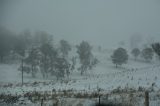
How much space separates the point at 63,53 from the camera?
117062 millimetres

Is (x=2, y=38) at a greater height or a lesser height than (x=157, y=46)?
greater

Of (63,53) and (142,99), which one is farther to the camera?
(63,53)

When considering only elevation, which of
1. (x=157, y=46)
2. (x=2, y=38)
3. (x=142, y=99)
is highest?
(x=2, y=38)

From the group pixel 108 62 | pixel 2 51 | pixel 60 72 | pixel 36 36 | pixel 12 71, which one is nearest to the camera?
pixel 60 72

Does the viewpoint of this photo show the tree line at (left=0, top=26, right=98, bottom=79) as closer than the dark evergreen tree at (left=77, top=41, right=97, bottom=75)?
Yes

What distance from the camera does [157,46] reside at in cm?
5059

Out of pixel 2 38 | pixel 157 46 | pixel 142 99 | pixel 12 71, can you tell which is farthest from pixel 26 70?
pixel 142 99

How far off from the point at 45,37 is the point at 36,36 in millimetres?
5176

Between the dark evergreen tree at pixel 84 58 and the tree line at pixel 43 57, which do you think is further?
the dark evergreen tree at pixel 84 58

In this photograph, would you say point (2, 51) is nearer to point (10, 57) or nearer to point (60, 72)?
point (10, 57)

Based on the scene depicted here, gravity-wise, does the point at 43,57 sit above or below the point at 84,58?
above

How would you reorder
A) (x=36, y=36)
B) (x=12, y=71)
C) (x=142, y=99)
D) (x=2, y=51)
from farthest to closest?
(x=36, y=36)
(x=2, y=51)
(x=12, y=71)
(x=142, y=99)

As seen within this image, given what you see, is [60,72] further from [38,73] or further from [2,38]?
[2,38]

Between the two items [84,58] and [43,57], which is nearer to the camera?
[43,57]
